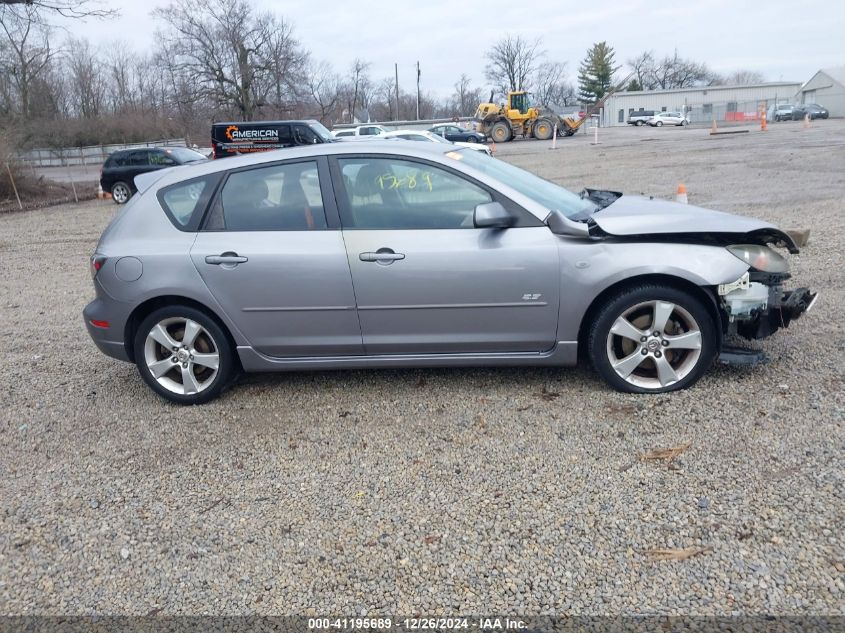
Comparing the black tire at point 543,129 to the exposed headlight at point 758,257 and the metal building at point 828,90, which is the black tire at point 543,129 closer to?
the metal building at point 828,90

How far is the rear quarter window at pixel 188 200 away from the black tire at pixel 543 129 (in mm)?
39224

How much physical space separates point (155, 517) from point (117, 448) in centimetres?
92

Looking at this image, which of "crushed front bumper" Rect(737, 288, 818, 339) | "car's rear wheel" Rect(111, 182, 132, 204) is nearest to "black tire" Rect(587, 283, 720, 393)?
"crushed front bumper" Rect(737, 288, 818, 339)

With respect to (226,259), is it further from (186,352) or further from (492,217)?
(492,217)

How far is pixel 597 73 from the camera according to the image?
308ft

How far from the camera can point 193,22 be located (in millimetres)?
50281

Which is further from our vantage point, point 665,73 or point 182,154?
point 665,73

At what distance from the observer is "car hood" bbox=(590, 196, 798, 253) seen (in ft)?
13.1

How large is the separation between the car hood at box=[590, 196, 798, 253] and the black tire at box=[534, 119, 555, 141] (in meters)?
38.9

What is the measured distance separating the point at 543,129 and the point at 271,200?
3948 cm

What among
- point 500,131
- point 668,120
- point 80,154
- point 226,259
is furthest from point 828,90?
point 226,259

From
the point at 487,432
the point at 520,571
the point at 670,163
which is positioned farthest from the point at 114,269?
the point at 670,163

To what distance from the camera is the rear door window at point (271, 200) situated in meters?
4.26

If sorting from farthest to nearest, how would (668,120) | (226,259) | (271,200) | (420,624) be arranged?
(668,120) < (271,200) < (226,259) < (420,624)
